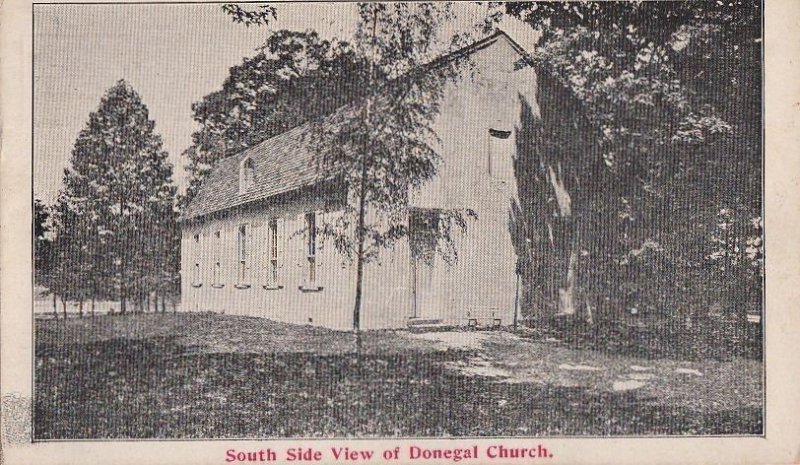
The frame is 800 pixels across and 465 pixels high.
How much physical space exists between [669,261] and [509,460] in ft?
10.1

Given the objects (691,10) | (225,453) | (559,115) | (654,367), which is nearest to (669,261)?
(654,367)

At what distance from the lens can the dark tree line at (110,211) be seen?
23.5ft

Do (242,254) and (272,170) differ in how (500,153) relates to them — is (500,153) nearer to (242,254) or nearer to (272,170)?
(272,170)

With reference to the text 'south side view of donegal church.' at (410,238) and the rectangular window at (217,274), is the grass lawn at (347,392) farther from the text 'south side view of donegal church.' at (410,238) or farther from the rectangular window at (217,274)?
the rectangular window at (217,274)

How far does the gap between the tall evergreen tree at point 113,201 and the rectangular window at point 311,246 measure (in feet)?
5.65

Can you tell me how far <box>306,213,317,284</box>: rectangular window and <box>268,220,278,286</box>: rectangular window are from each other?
64 cm

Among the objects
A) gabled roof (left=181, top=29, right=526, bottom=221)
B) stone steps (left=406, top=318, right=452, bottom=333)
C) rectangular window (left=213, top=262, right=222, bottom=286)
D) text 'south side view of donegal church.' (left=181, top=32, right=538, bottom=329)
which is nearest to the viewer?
gabled roof (left=181, top=29, right=526, bottom=221)

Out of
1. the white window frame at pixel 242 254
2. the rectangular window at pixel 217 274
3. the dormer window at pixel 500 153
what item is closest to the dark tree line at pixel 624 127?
the dormer window at pixel 500 153

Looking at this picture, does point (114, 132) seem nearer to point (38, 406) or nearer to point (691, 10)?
point (38, 406)

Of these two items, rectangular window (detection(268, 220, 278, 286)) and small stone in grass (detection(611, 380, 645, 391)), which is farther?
rectangular window (detection(268, 220, 278, 286))

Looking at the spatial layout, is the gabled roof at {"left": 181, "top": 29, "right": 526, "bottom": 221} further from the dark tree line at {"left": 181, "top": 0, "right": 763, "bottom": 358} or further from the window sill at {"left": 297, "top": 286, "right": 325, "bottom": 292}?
the window sill at {"left": 297, "top": 286, "right": 325, "bottom": 292}

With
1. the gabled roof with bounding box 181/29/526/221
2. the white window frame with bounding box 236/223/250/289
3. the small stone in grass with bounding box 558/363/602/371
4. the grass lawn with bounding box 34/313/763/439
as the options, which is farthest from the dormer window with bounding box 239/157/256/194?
the small stone in grass with bounding box 558/363/602/371

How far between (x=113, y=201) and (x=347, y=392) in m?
3.24

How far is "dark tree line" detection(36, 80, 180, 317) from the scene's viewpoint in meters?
7.17
